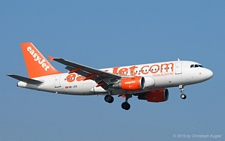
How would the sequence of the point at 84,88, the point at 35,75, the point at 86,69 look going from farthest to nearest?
1. the point at 35,75
2. the point at 84,88
3. the point at 86,69

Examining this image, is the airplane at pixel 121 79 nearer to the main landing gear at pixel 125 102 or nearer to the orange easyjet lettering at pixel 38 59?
the main landing gear at pixel 125 102

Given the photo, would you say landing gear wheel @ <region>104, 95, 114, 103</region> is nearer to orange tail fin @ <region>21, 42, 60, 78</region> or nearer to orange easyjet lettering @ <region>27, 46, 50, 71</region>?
orange tail fin @ <region>21, 42, 60, 78</region>

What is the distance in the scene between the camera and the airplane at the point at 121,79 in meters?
56.6

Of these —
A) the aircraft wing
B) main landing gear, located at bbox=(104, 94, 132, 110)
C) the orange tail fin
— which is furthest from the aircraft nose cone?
the orange tail fin

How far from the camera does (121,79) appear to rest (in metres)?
57.7

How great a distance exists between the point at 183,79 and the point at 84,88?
10.1 meters

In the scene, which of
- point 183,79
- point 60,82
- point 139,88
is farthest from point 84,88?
point 183,79

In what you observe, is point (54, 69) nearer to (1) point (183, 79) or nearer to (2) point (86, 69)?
(2) point (86, 69)

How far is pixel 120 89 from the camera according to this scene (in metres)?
58.6

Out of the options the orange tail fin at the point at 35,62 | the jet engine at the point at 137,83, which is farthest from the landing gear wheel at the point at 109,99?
the orange tail fin at the point at 35,62

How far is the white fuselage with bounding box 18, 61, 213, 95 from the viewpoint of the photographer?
2231 inches

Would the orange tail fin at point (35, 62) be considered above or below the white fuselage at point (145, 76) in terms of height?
above

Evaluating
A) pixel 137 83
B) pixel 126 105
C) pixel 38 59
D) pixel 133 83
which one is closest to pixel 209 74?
pixel 137 83

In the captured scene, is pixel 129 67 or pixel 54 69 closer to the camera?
pixel 129 67
